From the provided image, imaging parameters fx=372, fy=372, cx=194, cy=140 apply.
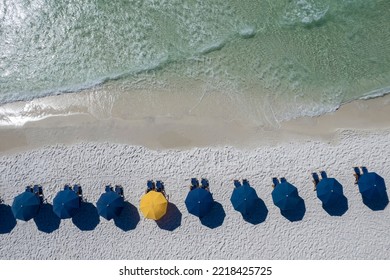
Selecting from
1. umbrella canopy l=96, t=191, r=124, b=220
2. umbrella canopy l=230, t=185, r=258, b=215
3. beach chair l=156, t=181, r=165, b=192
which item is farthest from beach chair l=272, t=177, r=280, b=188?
umbrella canopy l=96, t=191, r=124, b=220

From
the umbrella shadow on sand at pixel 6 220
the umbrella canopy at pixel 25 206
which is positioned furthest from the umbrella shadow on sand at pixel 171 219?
the umbrella shadow on sand at pixel 6 220

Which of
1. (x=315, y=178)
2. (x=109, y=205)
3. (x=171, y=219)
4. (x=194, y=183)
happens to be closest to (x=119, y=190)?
(x=109, y=205)

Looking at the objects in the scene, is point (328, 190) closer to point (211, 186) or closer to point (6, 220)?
point (211, 186)

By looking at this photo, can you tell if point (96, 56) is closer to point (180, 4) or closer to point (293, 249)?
point (180, 4)

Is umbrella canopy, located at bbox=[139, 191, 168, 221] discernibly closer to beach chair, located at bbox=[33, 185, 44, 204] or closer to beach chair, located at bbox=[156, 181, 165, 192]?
beach chair, located at bbox=[156, 181, 165, 192]

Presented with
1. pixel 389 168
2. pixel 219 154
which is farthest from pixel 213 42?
pixel 389 168
